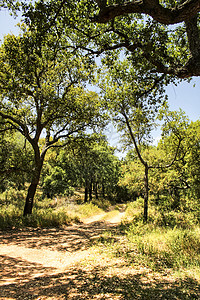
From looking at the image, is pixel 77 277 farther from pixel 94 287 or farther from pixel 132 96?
pixel 132 96

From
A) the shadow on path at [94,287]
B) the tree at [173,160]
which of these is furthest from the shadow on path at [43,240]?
the tree at [173,160]

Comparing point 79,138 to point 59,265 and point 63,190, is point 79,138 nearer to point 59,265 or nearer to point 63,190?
point 59,265

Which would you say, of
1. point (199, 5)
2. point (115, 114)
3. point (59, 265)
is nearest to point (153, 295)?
point (59, 265)

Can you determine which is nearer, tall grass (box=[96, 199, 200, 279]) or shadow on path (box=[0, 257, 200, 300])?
shadow on path (box=[0, 257, 200, 300])

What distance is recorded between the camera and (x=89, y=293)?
11.9 ft

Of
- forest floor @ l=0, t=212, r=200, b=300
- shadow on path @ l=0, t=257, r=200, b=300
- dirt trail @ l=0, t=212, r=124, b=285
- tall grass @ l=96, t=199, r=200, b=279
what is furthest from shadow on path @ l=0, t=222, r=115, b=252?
shadow on path @ l=0, t=257, r=200, b=300

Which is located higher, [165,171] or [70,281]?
[165,171]

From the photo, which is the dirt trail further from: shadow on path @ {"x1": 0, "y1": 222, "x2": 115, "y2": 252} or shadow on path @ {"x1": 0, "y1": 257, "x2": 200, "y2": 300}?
shadow on path @ {"x1": 0, "y1": 257, "x2": 200, "y2": 300}

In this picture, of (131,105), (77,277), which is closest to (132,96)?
(131,105)

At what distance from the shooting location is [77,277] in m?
4.48

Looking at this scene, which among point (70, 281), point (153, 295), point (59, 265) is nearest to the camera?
point (153, 295)

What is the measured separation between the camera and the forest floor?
3.58 metres

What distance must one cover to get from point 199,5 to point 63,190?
21877mm

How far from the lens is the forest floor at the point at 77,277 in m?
3.58
